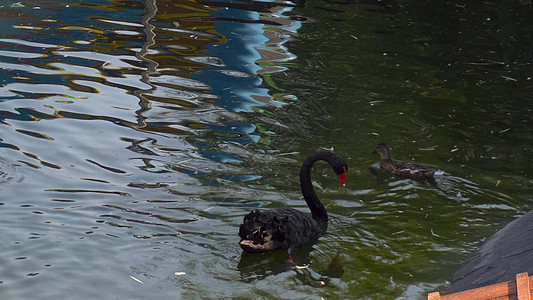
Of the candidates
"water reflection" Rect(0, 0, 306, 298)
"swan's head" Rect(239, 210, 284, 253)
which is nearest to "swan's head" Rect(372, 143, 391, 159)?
"water reflection" Rect(0, 0, 306, 298)

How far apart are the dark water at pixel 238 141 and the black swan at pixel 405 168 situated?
0.38 feet

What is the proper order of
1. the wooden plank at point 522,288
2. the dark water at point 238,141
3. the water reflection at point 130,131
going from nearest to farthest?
the wooden plank at point 522,288
the dark water at point 238,141
the water reflection at point 130,131

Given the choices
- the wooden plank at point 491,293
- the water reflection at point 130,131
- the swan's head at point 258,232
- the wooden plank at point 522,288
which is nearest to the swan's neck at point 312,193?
the water reflection at point 130,131

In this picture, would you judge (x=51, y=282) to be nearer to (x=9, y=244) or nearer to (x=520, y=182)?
(x=9, y=244)

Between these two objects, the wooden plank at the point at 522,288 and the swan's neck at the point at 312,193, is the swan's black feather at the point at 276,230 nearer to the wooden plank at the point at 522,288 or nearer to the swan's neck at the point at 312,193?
the swan's neck at the point at 312,193

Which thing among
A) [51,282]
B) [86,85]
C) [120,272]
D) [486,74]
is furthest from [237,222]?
[486,74]

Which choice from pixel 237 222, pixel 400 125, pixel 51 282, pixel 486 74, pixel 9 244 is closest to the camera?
pixel 51 282

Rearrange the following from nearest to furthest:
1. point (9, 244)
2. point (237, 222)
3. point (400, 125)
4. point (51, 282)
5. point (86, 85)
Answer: point (51, 282) < point (9, 244) < point (237, 222) < point (400, 125) < point (86, 85)

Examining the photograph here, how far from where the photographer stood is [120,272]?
665 cm

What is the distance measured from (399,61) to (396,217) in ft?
21.7

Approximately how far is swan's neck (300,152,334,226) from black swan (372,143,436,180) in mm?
1369

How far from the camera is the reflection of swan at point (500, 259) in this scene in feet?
20.6

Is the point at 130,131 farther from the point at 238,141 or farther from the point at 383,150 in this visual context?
the point at 383,150

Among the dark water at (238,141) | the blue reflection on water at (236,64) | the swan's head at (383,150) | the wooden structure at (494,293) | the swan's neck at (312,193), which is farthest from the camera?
the blue reflection on water at (236,64)
